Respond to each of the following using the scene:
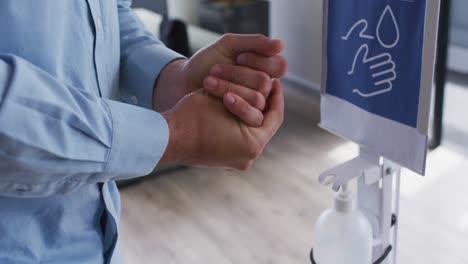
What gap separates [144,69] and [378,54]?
1.24 ft

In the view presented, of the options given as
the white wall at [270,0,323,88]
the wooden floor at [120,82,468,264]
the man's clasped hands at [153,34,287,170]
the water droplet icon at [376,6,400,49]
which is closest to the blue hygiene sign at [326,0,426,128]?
the water droplet icon at [376,6,400,49]

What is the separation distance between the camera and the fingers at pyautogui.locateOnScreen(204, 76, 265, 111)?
581 mm

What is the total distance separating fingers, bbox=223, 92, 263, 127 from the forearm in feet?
0.57

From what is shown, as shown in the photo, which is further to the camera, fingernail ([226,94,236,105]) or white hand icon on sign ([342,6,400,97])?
white hand icon on sign ([342,6,400,97])

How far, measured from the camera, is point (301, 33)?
3879 millimetres

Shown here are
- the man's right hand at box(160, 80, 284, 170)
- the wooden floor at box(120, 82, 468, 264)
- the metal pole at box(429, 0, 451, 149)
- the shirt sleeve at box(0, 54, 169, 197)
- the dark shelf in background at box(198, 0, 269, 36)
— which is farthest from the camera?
the dark shelf in background at box(198, 0, 269, 36)

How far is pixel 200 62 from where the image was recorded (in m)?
0.72

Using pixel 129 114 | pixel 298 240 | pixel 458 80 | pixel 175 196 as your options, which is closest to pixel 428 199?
pixel 298 240

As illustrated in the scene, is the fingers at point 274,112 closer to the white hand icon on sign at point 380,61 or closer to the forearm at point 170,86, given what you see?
the forearm at point 170,86

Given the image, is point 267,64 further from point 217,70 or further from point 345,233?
point 345,233

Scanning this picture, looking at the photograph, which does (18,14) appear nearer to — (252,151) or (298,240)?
(252,151)

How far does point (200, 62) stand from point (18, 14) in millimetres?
251

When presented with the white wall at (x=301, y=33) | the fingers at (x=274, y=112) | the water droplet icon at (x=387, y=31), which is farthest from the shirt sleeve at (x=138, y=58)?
the white wall at (x=301, y=33)

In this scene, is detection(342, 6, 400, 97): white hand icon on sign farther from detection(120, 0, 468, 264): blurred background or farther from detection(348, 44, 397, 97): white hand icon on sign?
detection(120, 0, 468, 264): blurred background
